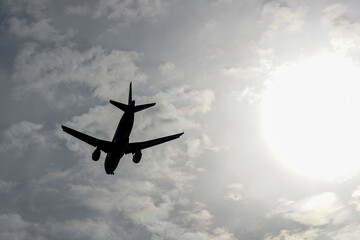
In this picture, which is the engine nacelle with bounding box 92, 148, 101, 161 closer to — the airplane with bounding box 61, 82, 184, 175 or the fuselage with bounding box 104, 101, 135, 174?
the airplane with bounding box 61, 82, 184, 175

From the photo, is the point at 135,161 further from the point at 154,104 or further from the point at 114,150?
the point at 154,104

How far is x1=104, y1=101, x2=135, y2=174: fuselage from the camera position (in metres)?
45.3

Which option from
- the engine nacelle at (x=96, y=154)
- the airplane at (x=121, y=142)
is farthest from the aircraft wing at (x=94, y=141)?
the engine nacelle at (x=96, y=154)

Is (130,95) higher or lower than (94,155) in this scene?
higher

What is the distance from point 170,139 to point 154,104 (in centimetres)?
854

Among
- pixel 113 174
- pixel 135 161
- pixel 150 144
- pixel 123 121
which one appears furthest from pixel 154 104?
pixel 113 174

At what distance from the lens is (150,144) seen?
5103cm

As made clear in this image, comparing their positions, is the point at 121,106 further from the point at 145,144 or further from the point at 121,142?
the point at 145,144

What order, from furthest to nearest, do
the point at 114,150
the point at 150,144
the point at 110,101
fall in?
the point at 150,144 → the point at 114,150 → the point at 110,101

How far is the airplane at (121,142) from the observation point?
149 ft

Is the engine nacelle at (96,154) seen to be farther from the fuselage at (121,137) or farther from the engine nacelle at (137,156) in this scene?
the engine nacelle at (137,156)

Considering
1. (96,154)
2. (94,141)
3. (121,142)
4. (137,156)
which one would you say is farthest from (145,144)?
(94,141)

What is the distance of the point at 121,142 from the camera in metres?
46.9

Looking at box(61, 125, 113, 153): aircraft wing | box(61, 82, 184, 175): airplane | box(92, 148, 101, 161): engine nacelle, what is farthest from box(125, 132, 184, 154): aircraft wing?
box(92, 148, 101, 161): engine nacelle
